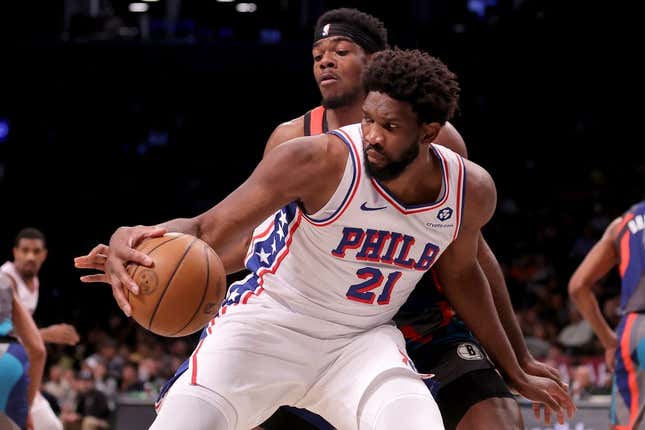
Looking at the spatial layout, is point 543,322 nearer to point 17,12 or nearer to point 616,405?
point 616,405

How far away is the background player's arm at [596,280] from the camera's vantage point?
5.21 m

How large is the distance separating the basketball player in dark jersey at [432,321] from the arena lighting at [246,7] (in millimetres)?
10717

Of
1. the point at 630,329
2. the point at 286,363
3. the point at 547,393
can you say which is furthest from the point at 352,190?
the point at 630,329

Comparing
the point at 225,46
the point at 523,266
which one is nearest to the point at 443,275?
the point at 523,266

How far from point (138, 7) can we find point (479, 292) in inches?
498

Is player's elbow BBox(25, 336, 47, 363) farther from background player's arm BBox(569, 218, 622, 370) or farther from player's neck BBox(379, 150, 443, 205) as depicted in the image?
player's neck BBox(379, 150, 443, 205)

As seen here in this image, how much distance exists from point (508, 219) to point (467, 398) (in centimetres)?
962

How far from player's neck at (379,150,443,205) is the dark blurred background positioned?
9.58 m

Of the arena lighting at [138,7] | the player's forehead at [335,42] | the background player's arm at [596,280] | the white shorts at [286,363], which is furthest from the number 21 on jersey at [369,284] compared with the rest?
the arena lighting at [138,7]

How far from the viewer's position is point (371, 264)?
3.26 m

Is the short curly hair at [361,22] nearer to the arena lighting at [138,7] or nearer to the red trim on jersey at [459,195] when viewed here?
the red trim on jersey at [459,195]

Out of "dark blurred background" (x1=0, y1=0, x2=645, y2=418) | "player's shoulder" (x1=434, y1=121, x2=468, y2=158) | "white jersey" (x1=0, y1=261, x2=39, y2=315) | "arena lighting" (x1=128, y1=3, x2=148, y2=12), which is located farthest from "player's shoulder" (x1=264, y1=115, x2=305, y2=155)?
"arena lighting" (x1=128, y1=3, x2=148, y2=12)

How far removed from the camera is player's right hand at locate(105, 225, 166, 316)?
109 inches

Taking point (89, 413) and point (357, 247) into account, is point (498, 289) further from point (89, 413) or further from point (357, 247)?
point (89, 413)
